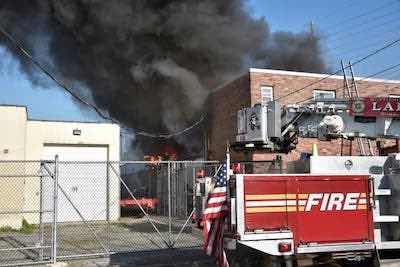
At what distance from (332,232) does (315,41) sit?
21480 millimetres

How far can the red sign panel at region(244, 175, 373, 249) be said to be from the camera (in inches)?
308

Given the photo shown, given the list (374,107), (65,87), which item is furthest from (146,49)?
(374,107)

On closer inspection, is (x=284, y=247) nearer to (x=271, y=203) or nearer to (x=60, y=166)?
(x=271, y=203)

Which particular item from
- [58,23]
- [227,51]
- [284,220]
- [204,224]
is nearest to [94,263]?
[204,224]

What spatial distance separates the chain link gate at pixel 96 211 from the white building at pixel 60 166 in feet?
0.10

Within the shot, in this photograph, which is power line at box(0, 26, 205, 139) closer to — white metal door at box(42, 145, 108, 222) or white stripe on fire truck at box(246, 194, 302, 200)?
white metal door at box(42, 145, 108, 222)

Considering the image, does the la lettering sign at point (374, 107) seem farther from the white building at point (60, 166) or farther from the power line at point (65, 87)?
the power line at point (65, 87)

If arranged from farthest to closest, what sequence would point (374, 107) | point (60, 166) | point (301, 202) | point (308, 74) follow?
point (308, 74), point (60, 166), point (374, 107), point (301, 202)

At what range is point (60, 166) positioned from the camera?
19.8 metres

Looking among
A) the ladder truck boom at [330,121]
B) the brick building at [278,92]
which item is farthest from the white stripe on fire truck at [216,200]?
the brick building at [278,92]

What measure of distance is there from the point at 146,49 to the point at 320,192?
1675 centimetres

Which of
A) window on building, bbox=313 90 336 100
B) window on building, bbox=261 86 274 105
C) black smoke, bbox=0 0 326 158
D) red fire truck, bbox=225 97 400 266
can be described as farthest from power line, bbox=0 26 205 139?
red fire truck, bbox=225 97 400 266

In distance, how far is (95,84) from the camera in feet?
79.5

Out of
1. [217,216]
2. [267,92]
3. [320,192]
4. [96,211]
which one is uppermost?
[267,92]
